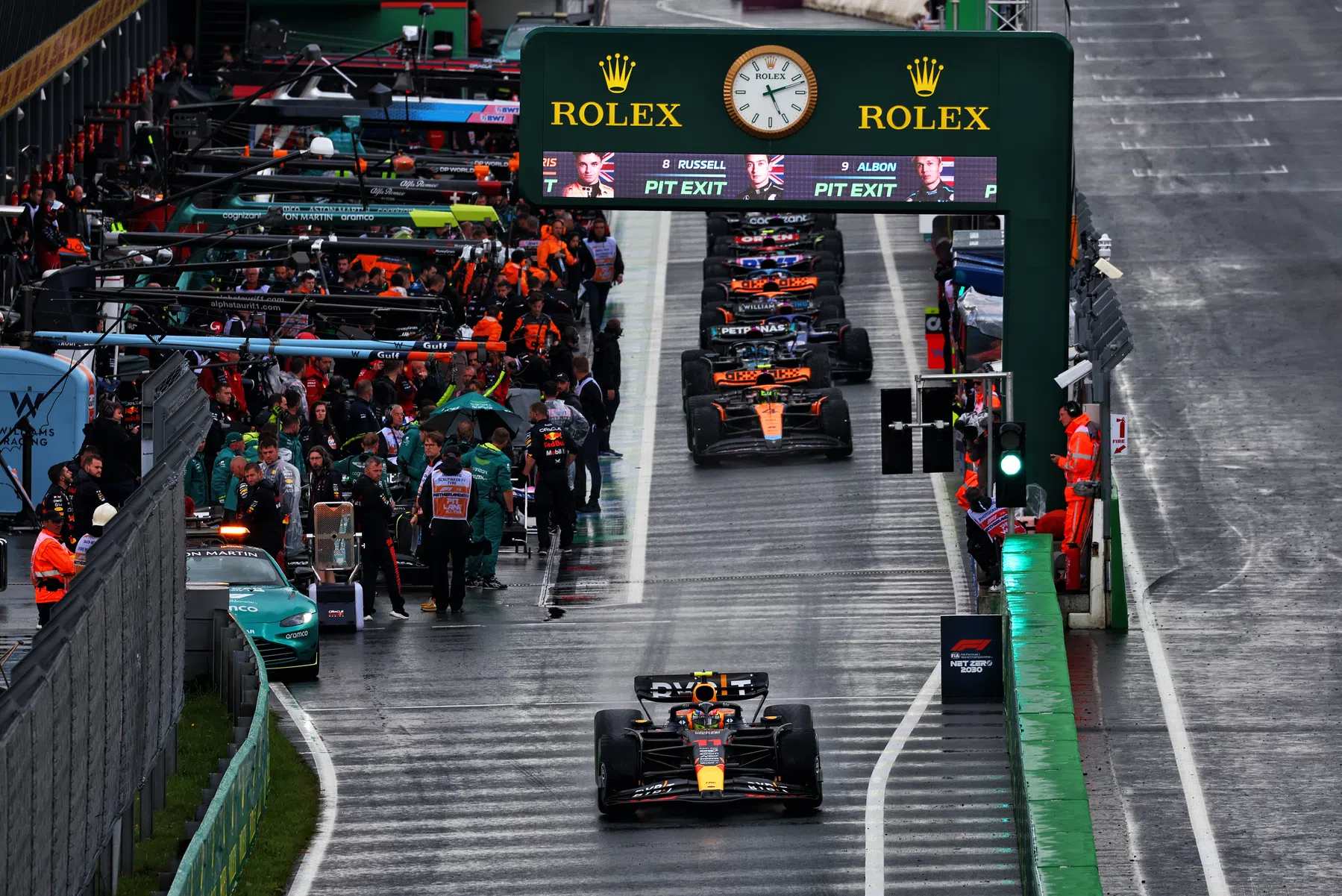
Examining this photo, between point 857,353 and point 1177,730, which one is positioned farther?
point 857,353

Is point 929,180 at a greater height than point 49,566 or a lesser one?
greater

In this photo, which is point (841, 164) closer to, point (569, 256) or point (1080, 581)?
point (1080, 581)

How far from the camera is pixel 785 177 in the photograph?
24.0 m

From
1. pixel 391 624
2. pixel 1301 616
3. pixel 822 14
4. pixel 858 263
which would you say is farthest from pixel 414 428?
pixel 822 14

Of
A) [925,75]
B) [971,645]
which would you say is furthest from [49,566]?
[925,75]

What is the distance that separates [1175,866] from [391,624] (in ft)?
31.4

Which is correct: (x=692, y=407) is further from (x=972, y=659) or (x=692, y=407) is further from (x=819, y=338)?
(x=972, y=659)

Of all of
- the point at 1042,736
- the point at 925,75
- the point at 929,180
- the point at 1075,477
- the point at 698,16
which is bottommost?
the point at 1042,736

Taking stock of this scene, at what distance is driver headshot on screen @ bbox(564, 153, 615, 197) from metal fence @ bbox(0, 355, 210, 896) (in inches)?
210

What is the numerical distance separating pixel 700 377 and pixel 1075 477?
27.3ft

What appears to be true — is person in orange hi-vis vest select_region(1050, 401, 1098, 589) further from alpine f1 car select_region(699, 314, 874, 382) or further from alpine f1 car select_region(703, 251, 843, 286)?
alpine f1 car select_region(703, 251, 843, 286)

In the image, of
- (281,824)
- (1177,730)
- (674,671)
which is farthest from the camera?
(674,671)

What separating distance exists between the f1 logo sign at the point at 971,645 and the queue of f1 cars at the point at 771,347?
871 cm

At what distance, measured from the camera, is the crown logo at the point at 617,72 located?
943 inches
